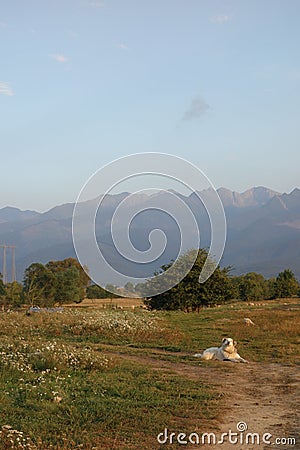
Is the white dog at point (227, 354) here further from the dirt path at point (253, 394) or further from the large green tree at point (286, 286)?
the large green tree at point (286, 286)

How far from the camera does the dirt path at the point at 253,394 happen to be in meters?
7.78

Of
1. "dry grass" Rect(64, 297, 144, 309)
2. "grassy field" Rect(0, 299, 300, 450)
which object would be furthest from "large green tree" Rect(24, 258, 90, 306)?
"grassy field" Rect(0, 299, 300, 450)

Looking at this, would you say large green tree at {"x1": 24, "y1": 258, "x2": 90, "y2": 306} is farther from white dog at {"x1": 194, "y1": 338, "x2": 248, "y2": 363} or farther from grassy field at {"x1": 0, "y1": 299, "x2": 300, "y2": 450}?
white dog at {"x1": 194, "y1": 338, "x2": 248, "y2": 363}

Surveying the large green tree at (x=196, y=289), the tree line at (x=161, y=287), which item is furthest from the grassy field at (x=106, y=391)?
the large green tree at (x=196, y=289)

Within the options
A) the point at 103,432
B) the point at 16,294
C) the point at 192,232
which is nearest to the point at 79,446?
the point at 103,432

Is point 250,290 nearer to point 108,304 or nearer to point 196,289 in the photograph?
point 108,304

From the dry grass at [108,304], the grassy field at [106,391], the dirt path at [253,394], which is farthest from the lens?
the dry grass at [108,304]

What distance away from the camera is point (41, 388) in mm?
9703

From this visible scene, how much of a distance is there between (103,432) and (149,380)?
380cm

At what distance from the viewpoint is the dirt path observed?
778 cm

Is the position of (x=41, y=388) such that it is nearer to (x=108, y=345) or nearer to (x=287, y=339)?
(x=108, y=345)

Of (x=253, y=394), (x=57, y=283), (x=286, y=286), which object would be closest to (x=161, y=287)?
(x=57, y=283)

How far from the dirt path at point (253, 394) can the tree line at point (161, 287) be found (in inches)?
525

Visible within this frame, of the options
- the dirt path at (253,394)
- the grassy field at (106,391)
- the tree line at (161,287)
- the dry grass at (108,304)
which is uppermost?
the tree line at (161,287)
